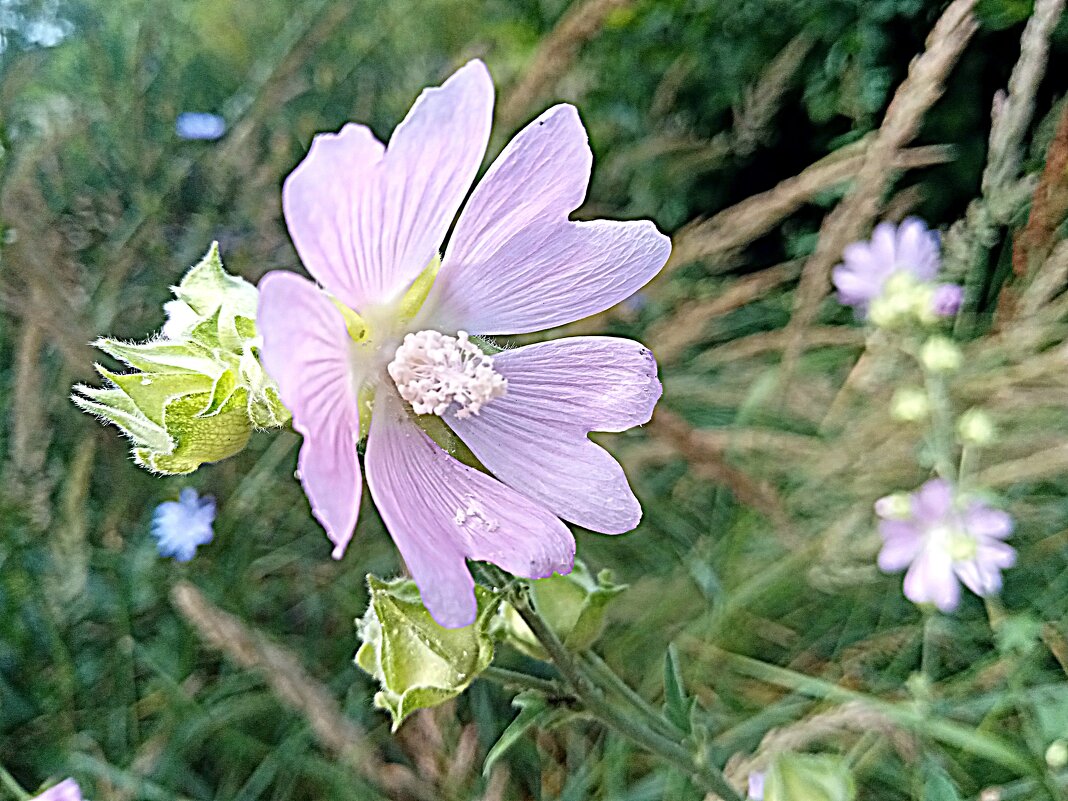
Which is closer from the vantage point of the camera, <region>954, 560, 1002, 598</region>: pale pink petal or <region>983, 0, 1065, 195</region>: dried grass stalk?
<region>983, 0, 1065, 195</region>: dried grass stalk

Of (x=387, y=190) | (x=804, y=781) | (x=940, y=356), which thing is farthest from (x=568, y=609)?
(x=940, y=356)

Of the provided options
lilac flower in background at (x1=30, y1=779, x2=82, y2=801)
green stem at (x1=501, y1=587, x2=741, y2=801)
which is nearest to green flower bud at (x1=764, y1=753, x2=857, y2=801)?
green stem at (x1=501, y1=587, x2=741, y2=801)

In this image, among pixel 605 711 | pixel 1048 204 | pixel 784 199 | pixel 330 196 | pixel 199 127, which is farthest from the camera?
pixel 199 127

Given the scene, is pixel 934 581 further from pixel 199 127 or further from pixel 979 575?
pixel 199 127

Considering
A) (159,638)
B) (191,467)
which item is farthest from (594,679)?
(159,638)

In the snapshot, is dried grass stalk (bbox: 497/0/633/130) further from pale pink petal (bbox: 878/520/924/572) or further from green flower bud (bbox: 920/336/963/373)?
pale pink petal (bbox: 878/520/924/572)

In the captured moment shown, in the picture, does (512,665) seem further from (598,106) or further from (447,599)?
(598,106)
